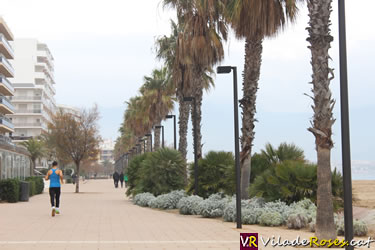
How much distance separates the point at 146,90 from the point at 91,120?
7798mm

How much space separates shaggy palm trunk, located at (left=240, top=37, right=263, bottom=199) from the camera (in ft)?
60.0

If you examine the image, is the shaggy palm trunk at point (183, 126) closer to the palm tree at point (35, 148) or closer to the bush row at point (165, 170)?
the bush row at point (165, 170)

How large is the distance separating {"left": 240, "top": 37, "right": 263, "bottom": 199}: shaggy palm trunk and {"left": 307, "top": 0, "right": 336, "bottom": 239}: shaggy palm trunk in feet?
21.2

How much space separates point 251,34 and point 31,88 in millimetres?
107623

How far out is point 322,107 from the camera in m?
11.5

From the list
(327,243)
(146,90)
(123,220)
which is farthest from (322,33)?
(146,90)

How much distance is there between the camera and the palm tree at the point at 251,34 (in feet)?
55.5

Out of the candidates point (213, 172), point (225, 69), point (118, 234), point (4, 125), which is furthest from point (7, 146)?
point (4, 125)

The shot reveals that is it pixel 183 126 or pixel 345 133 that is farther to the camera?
pixel 183 126

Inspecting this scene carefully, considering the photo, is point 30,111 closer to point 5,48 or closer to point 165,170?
point 5,48

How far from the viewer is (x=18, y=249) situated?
A: 9.90m

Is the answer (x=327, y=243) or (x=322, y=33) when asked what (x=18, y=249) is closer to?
(x=327, y=243)

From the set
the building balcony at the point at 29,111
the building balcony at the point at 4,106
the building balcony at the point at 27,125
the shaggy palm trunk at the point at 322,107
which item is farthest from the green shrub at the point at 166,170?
the building balcony at the point at 29,111

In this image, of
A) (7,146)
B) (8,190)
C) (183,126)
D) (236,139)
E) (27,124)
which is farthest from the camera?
(27,124)
